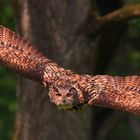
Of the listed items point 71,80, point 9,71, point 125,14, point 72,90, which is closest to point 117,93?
point 71,80

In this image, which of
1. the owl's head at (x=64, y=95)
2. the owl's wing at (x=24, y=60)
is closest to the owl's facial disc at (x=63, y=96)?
the owl's head at (x=64, y=95)

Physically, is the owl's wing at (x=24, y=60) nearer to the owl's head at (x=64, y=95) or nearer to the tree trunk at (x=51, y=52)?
the owl's head at (x=64, y=95)

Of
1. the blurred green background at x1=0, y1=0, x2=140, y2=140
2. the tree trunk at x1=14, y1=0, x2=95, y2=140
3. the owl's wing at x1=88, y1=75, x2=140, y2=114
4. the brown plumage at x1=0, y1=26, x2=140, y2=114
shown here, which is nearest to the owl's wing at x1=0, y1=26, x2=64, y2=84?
the brown plumage at x1=0, y1=26, x2=140, y2=114

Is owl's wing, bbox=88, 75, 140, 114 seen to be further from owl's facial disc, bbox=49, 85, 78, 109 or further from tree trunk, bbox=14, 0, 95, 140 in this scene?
tree trunk, bbox=14, 0, 95, 140

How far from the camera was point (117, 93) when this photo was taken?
27.9 feet

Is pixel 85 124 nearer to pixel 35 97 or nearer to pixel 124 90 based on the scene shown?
pixel 35 97

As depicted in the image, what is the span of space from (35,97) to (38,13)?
4.88 feet

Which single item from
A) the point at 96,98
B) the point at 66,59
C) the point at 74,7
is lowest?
the point at 96,98

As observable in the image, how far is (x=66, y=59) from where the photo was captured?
13.3 metres

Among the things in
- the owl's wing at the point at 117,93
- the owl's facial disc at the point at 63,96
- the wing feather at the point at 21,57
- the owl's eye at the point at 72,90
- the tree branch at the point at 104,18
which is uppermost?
the tree branch at the point at 104,18

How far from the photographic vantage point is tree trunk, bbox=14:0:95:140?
43.1 ft

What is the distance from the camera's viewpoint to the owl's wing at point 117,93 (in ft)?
27.5

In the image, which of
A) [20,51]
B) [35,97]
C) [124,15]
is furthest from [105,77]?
[35,97]

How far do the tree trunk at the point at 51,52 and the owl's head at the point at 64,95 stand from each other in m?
5.14
